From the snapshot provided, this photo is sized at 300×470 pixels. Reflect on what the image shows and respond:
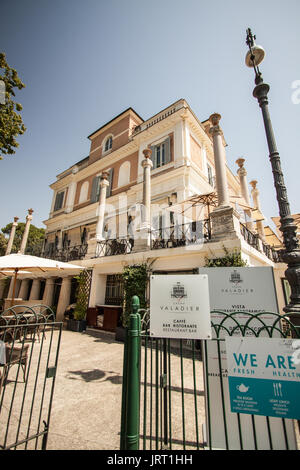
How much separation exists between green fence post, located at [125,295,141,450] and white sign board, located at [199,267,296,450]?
815 millimetres

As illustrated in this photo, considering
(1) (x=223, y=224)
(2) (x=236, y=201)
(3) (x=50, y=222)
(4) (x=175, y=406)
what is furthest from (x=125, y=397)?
(3) (x=50, y=222)

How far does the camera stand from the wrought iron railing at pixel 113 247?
418 inches

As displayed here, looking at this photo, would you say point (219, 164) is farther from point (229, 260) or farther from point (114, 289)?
point (114, 289)

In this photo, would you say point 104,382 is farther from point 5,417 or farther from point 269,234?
point 269,234

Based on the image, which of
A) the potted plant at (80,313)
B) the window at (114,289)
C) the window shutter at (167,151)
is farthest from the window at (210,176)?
the potted plant at (80,313)

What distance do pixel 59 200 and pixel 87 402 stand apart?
66.8 feet

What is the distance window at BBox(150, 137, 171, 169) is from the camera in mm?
12927

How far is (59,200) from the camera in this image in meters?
20.7

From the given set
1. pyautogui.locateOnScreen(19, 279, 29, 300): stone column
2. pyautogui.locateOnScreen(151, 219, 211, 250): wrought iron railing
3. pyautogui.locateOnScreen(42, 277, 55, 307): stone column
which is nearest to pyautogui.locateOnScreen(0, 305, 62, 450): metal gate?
pyautogui.locateOnScreen(151, 219, 211, 250): wrought iron railing

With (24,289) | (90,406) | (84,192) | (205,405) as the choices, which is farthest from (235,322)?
(24,289)

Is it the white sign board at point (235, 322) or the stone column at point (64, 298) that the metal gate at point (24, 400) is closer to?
the white sign board at point (235, 322)

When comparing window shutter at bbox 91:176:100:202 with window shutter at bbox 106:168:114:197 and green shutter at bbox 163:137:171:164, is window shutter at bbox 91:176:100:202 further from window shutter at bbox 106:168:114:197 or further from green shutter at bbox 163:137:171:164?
green shutter at bbox 163:137:171:164

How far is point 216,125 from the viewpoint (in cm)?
812

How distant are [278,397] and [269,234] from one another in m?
16.1
